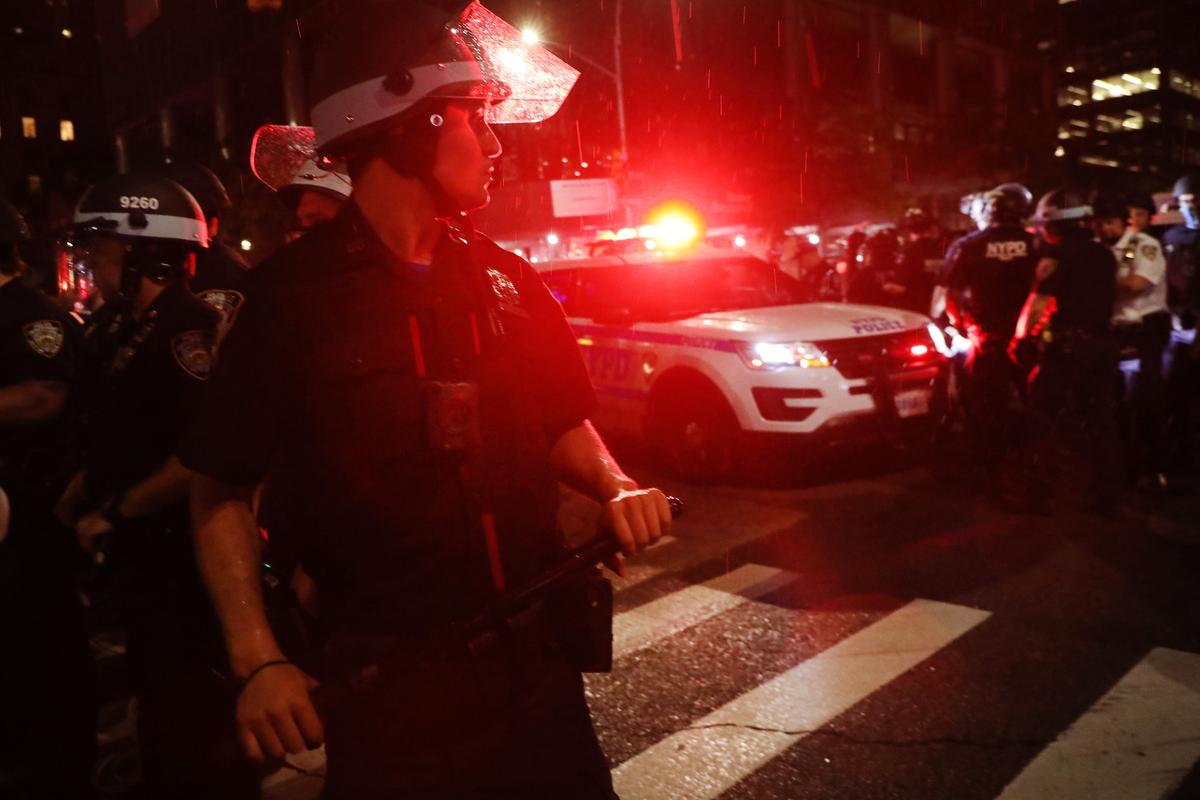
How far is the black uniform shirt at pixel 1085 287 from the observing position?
622cm

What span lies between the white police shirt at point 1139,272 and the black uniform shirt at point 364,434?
6.65 metres

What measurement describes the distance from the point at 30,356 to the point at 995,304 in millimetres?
5955

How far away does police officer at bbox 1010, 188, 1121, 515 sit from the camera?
245 inches

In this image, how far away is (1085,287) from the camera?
6215 millimetres

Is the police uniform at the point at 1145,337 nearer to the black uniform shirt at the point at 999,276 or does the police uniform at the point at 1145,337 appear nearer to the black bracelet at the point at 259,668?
the black uniform shirt at the point at 999,276

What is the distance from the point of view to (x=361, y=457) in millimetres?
1607

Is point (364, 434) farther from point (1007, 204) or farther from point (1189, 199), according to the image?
point (1189, 199)

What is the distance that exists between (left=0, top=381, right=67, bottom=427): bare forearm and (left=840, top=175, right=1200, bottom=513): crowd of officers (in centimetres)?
567

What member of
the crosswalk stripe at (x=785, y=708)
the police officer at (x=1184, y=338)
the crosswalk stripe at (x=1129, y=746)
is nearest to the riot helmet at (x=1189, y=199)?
the police officer at (x=1184, y=338)

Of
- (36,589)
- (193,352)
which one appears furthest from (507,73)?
(36,589)

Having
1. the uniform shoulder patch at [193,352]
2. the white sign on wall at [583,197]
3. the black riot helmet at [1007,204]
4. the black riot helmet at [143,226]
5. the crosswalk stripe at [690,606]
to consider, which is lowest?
the crosswalk stripe at [690,606]

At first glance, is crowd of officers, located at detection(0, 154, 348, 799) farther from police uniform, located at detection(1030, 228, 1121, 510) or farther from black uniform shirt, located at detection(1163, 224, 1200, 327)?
black uniform shirt, located at detection(1163, 224, 1200, 327)

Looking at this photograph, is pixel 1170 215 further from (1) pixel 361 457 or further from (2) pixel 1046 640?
(1) pixel 361 457

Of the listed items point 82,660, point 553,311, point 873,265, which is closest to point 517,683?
point 553,311
